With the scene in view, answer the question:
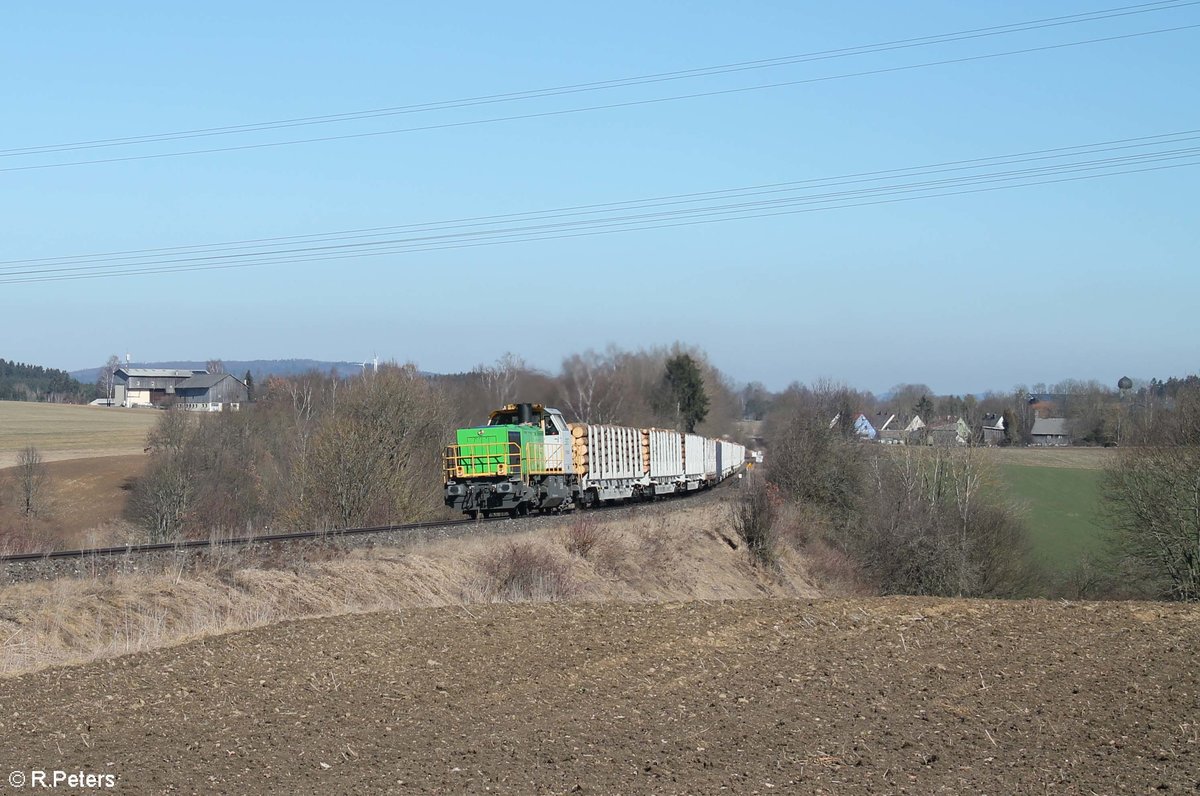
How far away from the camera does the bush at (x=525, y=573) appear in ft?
68.6

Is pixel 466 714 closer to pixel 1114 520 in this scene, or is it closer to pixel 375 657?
pixel 375 657

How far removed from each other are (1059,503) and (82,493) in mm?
63083

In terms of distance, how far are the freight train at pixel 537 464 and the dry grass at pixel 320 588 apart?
3.41m

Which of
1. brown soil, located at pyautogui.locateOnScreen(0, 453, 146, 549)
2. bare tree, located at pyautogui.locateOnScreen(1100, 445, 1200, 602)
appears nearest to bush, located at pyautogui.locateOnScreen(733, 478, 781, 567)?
bare tree, located at pyautogui.locateOnScreen(1100, 445, 1200, 602)

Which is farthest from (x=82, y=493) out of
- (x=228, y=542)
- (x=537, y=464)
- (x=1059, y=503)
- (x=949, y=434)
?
(x=1059, y=503)

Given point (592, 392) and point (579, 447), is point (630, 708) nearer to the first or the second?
point (579, 447)

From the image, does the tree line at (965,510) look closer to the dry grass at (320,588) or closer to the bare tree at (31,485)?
the dry grass at (320,588)

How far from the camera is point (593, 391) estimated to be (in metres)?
82.7

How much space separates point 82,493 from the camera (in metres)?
66.5

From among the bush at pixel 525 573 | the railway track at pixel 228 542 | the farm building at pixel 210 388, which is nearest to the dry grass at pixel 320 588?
the bush at pixel 525 573

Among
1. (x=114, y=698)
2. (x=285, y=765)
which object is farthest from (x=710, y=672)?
(x=114, y=698)

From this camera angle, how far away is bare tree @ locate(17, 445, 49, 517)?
5691 cm

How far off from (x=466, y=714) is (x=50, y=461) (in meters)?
75.6

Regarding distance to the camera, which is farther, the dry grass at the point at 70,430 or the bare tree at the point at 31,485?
the dry grass at the point at 70,430
